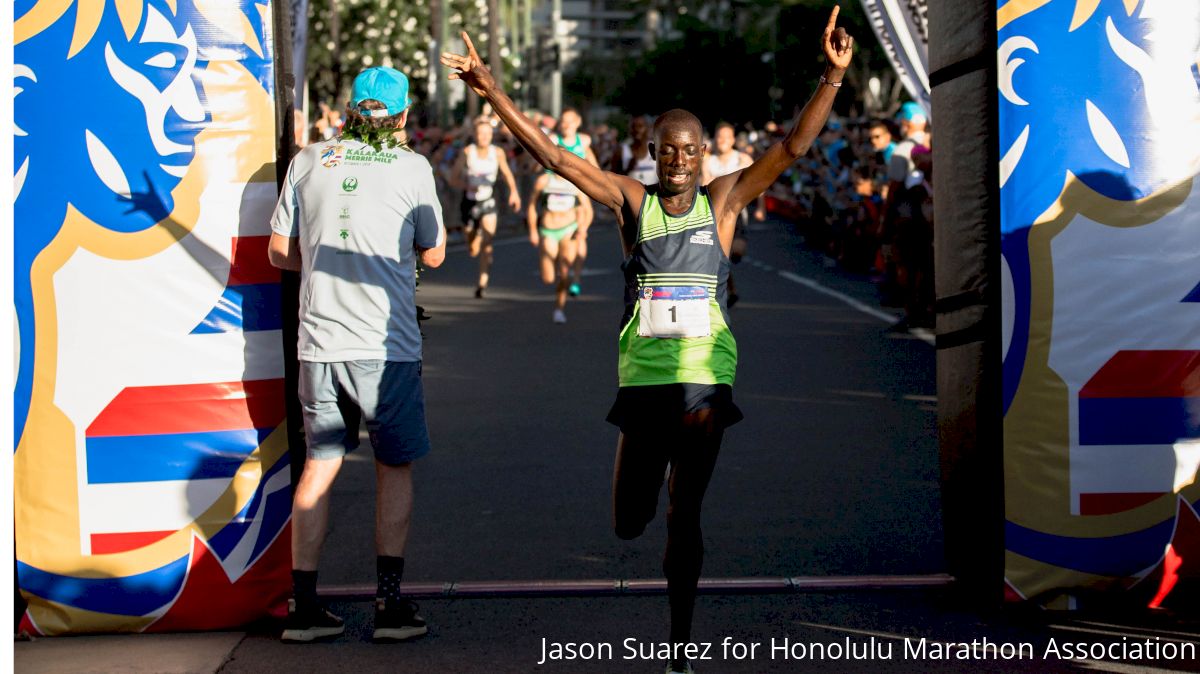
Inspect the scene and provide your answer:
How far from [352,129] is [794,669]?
2.26 metres

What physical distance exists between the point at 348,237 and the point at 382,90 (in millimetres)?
499

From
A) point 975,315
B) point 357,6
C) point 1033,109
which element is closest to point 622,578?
point 975,315

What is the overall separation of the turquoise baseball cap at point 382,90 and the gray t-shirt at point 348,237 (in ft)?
0.43

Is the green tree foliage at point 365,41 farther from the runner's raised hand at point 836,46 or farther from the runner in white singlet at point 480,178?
the runner's raised hand at point 836,46

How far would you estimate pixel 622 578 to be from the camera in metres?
6.07

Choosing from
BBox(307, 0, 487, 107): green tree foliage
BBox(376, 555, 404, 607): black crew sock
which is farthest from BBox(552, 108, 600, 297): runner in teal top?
BBox(307, 0, 487, 107): green tree foliage

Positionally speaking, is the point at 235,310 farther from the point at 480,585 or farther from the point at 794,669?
the point at 794,669

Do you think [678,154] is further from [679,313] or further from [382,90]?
[382,90]

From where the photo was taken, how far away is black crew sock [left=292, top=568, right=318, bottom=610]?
5.33 meters

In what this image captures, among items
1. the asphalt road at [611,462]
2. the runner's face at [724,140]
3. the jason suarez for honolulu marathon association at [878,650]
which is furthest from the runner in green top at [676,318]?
the runner's face at [724,140]

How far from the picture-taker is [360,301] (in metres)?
5.24

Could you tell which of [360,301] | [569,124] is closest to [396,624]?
[360,301]

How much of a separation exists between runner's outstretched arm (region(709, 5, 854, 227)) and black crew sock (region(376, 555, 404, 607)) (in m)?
1.60

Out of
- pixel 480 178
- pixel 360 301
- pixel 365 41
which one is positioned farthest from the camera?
pixel 365 41
